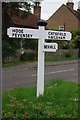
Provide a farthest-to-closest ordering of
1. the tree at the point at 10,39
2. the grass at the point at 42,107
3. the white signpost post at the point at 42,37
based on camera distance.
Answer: the tree at the point at 10,39 → the white signpost post at the point at 42,37 → the grass at the point at 42,107

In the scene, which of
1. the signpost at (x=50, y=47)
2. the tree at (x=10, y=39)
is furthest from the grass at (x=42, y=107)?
the tree at (x=10, y=39)

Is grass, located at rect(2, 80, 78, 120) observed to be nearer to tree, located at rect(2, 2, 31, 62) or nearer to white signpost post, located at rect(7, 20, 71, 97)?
white signpost post, located at rect(7, 20, 71, 97)

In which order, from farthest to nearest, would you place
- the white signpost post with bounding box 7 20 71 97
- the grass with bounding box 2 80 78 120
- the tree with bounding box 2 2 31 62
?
the tree with bounding box 2 2 31 62 → the white signpost post with bounding box 7 20 71 97 → the grass with bounding box 2 80 78 120

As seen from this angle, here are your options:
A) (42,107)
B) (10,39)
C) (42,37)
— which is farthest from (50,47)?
(10,39)

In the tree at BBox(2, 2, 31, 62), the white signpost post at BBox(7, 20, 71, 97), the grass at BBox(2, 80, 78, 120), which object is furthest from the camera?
the tree at BBox(2, 2, 31, 62)

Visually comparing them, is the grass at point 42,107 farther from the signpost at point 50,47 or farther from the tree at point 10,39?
the tree at point 10,39

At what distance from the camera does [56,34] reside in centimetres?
768

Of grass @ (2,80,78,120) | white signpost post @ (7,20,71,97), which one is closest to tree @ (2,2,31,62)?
white signpost post @ (7,20,71,97)

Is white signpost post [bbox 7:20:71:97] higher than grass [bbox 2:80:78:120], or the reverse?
white signpost post [bbox 7:20:71:97]

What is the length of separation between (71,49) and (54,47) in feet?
122

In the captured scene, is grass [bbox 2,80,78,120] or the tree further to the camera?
the tree

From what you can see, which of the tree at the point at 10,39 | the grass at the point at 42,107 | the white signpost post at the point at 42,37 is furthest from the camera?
the tree at the point at 10,39

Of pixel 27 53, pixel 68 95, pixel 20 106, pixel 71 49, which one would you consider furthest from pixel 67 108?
pixel 71 49

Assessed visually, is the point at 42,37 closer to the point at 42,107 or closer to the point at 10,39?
the point at 42,107
